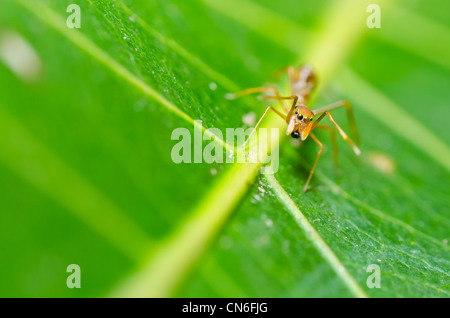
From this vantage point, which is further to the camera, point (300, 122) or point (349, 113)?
point (349, 113)

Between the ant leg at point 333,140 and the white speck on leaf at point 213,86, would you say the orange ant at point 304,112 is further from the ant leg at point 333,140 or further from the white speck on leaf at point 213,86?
the white speck on leaf at point 213,86

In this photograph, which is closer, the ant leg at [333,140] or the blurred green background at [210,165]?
the blurred green background at [210,165]

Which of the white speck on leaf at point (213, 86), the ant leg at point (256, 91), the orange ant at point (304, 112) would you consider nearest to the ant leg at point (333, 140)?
the orange ant at point (304, 112)

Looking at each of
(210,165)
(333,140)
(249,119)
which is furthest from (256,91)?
(210,165)

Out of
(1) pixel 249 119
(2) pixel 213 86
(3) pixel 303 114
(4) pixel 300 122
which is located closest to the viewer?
(2) pixel 213 86

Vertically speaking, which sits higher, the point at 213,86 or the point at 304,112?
the point at 304,112

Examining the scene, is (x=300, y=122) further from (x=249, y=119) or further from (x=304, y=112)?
(x=249, y=119)

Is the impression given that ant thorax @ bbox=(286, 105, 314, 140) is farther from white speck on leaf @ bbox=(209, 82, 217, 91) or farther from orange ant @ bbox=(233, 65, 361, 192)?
white speck on leaf @ bbox=(209, 82, 217, 91)

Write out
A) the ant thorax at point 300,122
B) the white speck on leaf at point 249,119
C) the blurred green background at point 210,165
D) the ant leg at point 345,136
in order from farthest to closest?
the ant leg at point 345,136, the ant thorax at point 300,122, the white speck on leaf at point 249,119, the blurred green background at point 210,165
